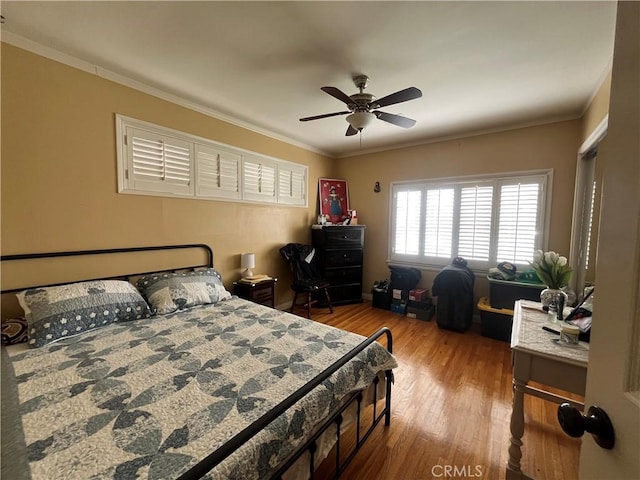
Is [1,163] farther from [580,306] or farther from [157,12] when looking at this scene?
[580,306]

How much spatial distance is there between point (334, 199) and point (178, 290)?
310 cm

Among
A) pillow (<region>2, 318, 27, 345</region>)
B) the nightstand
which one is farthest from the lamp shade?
pillow (<region>2, 318, 27, 345</region>)

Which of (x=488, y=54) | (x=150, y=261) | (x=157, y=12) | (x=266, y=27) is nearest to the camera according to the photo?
(x=157, y=12)

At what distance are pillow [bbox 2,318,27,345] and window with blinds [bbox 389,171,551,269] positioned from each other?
417cm

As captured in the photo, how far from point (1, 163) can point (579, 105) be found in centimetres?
509

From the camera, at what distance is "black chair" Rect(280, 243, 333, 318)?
3.76 metres

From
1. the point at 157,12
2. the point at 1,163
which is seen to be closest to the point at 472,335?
the point at 157,12

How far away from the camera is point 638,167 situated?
18.6 inches

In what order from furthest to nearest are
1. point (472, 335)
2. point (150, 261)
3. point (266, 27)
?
point (472, 335) < point (150, 261) < point (266, 27)

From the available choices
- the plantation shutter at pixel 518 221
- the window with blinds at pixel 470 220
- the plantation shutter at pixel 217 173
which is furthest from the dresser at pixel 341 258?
the plantation shutter at pixel 518 221

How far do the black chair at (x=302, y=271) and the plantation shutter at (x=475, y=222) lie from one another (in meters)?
2.07

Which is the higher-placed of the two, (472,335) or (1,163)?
(1,163)

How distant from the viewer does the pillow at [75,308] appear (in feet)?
5.54

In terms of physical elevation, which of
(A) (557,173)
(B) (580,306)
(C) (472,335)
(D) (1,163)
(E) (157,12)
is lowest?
(C) (472,335)
